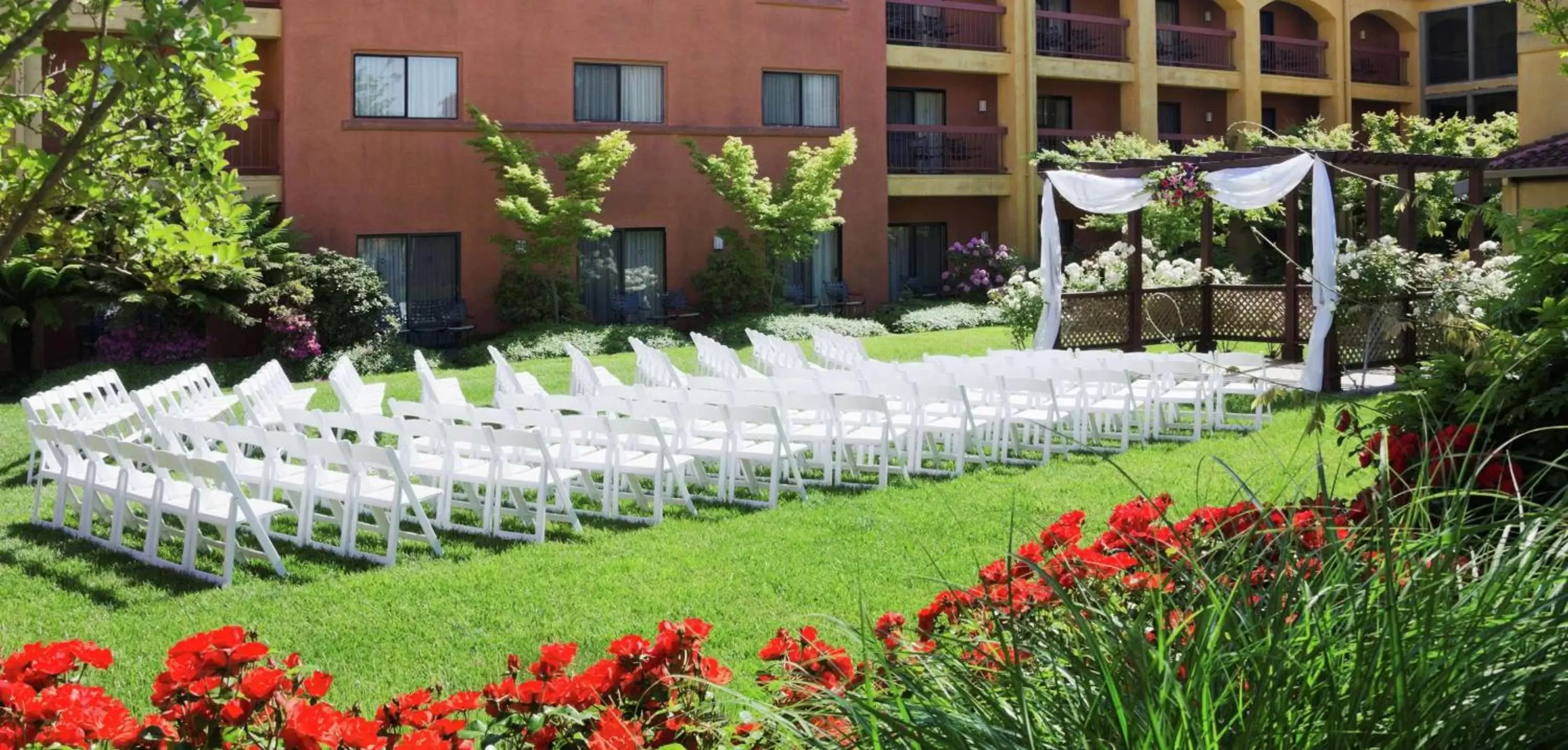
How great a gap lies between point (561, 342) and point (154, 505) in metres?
14.2

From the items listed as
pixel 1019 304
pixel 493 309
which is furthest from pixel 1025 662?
pixel 493 309

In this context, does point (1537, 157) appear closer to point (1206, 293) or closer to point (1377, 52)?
point (1206, 293)

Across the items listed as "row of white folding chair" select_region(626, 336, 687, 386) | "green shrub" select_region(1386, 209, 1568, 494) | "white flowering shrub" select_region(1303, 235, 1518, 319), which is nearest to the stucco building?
"white flowering shrub" select_region(1303, 235, 1518, 319)

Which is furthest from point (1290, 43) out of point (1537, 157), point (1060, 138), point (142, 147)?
point (142, 147)

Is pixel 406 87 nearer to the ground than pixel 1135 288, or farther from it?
farther from it

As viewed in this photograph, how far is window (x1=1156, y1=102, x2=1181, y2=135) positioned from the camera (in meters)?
35.1

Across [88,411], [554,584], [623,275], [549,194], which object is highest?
Result: [549,194]

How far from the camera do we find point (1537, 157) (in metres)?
18.7

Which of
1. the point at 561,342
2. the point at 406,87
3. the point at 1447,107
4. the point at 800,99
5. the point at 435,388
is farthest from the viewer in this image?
the point at 1447,107

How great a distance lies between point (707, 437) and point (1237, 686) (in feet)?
29.2

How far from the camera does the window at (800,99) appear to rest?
1093 inches

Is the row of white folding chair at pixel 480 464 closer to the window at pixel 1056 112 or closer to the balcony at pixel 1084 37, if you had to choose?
the balcony at pixel 1084 37

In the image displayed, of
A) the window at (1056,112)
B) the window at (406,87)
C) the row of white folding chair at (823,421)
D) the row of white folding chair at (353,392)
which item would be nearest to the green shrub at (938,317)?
the window at (1056,112)

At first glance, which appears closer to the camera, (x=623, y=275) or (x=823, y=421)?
(x=823, y=421)
